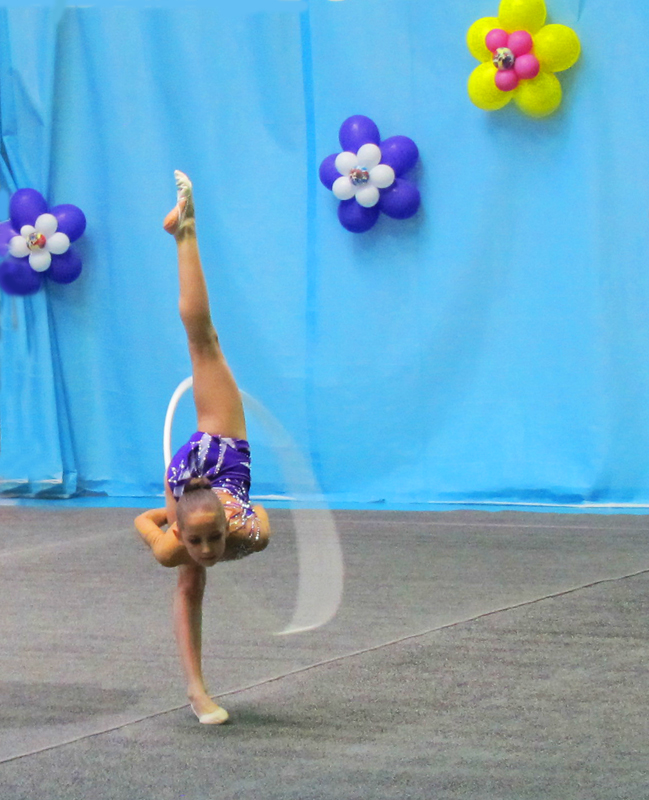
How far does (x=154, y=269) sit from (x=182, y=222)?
285 centimetres

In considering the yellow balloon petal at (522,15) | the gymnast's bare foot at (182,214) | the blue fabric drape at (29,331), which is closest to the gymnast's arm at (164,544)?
the gymnast's bare foot at (182,214)

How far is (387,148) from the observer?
4988 millimetres

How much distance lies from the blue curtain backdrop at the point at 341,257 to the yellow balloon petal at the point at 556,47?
0.15 m

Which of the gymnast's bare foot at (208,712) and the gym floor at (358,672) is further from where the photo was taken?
the gymnast's bare foot at (208,712)

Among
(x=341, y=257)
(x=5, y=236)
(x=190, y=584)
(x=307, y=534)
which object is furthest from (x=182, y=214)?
(x=5, y=236)

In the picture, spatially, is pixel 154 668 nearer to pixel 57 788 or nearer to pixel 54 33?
pixel 57 788

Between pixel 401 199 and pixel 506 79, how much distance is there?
716 millimetres

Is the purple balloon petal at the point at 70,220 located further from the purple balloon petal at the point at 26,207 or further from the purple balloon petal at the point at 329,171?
the purple balloon petal at the point at 329,171

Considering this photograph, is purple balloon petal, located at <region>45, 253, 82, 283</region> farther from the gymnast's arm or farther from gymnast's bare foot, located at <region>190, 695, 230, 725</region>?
gymnast's bare foot, located at <region>190, 695, 230, 725</region>

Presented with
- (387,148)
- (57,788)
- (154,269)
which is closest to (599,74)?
(387,148)

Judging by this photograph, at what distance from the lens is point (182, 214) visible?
2.73 metres

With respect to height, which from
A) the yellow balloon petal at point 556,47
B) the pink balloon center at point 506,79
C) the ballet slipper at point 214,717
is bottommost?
the ballet slipper at point 214,717

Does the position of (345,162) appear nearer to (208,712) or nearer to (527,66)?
(527,66)

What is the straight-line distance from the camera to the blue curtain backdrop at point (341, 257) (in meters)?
4.90
